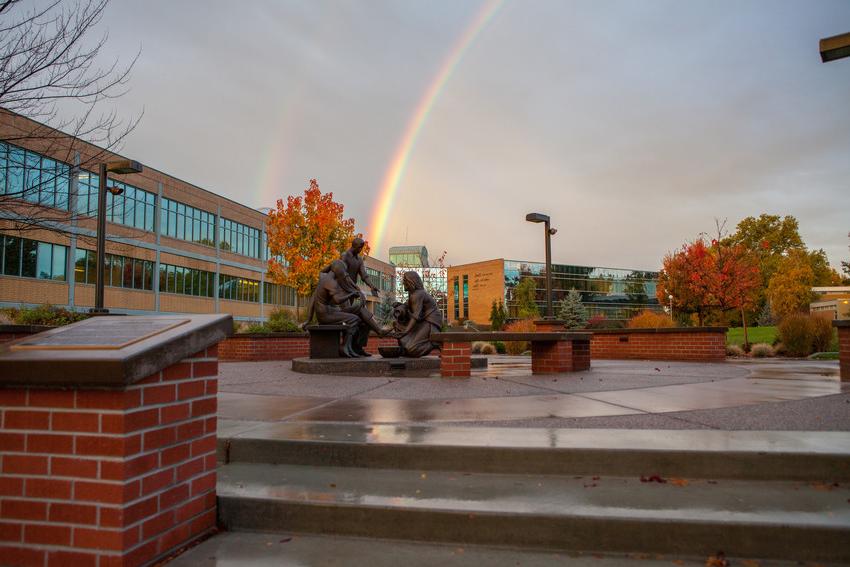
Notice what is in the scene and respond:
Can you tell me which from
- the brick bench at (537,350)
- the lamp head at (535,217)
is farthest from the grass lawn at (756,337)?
the brick bench at (537,350)

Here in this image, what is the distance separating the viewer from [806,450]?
3547mm

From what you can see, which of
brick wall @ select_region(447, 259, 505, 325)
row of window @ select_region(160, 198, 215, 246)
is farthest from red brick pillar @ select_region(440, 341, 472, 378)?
brick wall @ select_region(447, 259, 505, 325)

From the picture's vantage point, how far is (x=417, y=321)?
474 inches

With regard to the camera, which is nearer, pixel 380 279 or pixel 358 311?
pixel 358 311

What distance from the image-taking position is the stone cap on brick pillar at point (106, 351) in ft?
8.25

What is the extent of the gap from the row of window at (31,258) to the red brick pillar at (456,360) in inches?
1042

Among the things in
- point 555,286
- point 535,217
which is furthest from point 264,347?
point 555,286

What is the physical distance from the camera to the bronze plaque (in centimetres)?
283

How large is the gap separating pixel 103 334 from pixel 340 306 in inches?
363

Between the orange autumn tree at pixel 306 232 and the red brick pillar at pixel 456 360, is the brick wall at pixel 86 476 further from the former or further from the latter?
the orange autumn tree at pixel 306 232

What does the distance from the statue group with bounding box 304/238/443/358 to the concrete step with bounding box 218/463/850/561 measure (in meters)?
8.25

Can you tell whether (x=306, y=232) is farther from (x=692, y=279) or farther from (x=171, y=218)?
(x=692, y=279)

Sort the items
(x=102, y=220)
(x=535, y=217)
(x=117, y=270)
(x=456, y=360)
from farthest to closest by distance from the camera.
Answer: (x=117, y=270) < (x=535, y=217) < (x=102, y=220) < (x=456, y=360)

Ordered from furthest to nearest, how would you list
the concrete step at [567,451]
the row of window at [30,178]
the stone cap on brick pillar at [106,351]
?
1. the row of window at [30,178]
2. the concrete step at [567,451]
3. the stone cap on brick pillar at [106,351]
